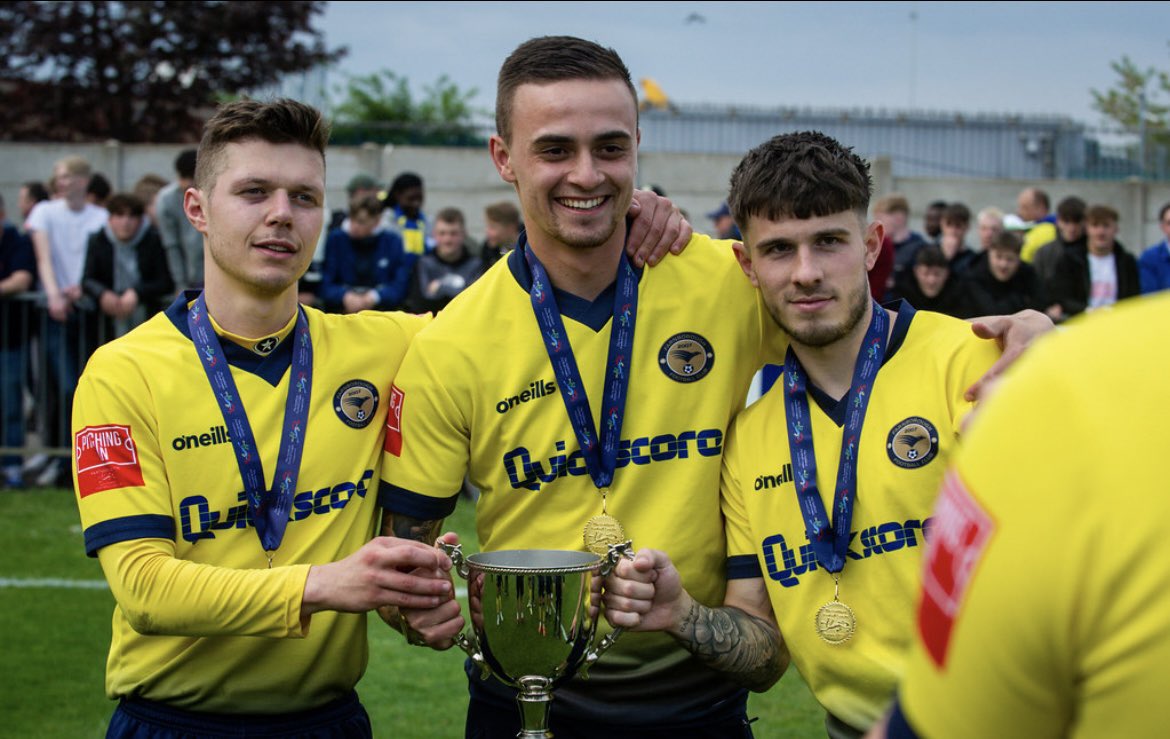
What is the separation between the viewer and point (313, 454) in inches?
Result: 131

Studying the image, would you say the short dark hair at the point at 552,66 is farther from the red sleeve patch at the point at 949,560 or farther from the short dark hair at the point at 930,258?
the short dark hair at the point at 930,258

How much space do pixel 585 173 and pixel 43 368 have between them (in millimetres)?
8384

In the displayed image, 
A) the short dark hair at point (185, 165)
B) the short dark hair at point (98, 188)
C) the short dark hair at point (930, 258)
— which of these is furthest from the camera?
the short dark hair at point (98, 188)

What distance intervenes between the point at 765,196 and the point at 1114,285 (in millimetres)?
9219

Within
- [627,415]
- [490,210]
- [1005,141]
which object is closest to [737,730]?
[627,415]

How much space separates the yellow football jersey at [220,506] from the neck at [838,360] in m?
1.12

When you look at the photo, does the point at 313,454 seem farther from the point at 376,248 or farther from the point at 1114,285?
the point at 1114,285

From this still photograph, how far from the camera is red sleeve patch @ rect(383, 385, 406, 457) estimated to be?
335cm

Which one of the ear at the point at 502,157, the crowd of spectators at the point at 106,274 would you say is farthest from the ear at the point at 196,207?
the crowd of spectators at the point at 106,274

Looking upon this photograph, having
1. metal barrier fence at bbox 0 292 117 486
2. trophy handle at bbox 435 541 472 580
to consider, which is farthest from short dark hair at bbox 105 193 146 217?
trophy handle at bbox 435 541 472 580

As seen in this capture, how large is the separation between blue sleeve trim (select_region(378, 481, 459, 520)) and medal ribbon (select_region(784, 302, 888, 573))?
869 mm

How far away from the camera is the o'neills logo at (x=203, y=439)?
10.6 ft

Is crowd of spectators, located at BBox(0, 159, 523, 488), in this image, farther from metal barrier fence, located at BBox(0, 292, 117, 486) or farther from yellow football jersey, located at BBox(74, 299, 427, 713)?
yellow football jersey, located at BBox(74, 299, 427, 713)

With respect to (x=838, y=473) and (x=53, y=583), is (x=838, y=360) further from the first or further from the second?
(x=53, y=583)
